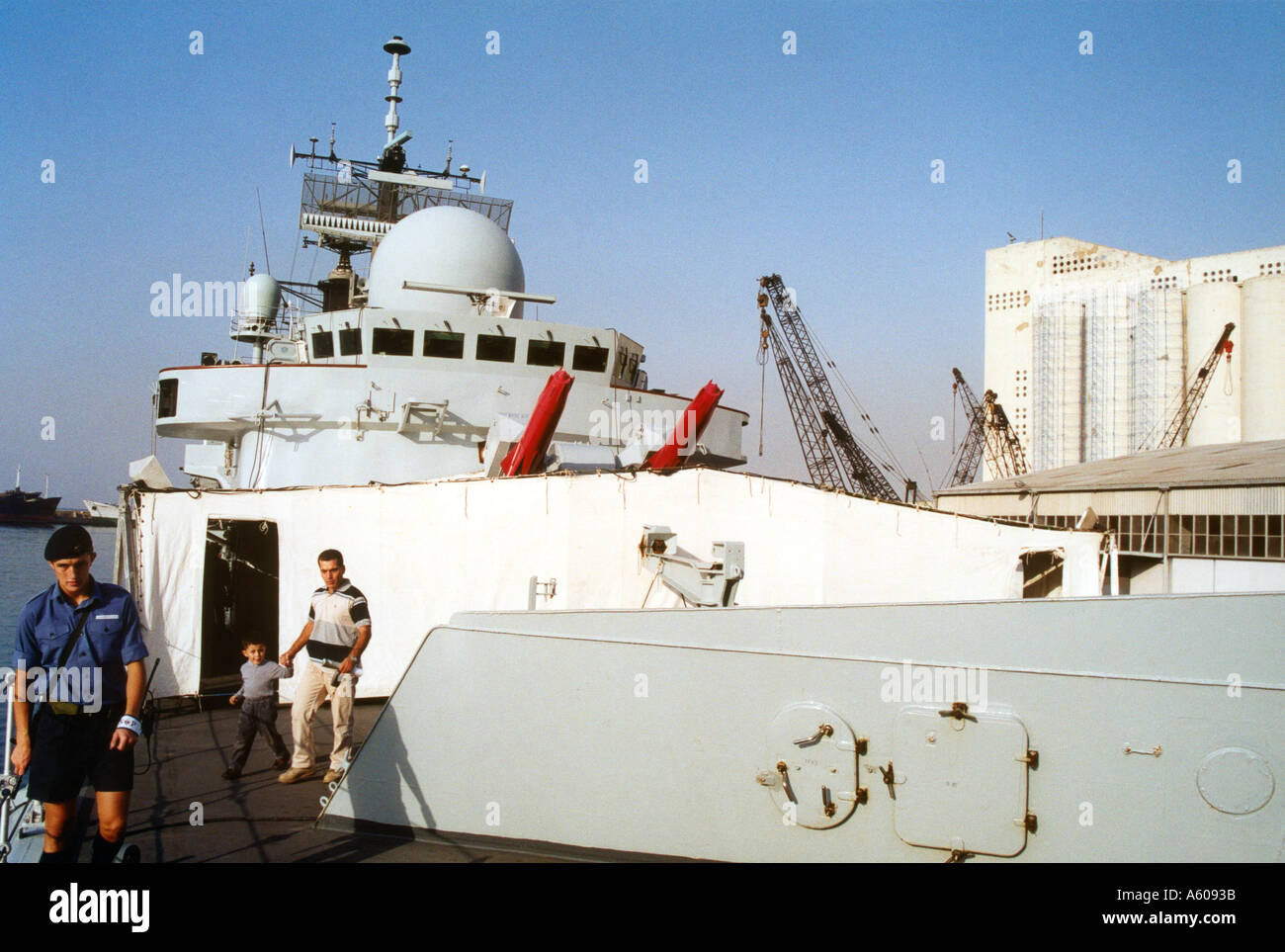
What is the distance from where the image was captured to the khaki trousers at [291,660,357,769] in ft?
20.0

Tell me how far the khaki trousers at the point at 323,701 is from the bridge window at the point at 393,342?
252 inches

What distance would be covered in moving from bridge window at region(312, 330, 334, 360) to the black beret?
877 centimetres

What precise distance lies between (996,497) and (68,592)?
720 inches

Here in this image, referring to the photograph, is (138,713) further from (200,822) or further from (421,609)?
(421,609)

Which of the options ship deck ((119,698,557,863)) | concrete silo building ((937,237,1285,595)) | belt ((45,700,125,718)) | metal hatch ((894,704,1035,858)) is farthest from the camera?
concrete silo building ((937,237,1285,595))

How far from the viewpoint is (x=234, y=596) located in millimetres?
10148

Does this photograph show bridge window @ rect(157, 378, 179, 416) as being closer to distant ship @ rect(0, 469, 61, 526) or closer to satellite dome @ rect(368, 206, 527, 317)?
satellite dome @ rect(368, 206, 527, 317)

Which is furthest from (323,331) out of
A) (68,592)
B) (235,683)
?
(68,592)

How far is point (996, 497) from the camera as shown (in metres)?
19.0

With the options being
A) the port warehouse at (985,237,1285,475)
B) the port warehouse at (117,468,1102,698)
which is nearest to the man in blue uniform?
the port warehouse at (117,468,1102,698)

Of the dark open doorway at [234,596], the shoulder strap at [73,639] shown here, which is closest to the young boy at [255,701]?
the shoulder strap at [73,639]

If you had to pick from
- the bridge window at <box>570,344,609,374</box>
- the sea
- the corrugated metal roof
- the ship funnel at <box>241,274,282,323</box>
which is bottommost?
the sea

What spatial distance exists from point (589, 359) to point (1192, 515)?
980cm

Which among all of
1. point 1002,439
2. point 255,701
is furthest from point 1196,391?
point 255,701
